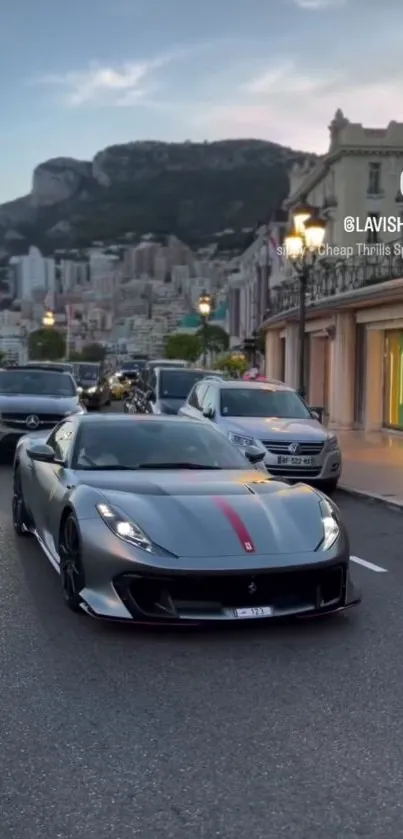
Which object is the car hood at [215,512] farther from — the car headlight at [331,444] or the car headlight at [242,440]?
the car headlight at [331,444]

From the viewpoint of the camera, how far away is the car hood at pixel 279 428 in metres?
13.1

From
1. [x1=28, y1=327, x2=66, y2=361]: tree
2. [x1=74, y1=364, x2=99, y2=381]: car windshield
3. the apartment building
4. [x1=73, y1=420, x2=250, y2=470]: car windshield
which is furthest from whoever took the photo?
[x1=28, y1=327, x2=66, y2=361]: tree

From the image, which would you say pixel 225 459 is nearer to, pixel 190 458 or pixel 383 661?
pixel 190 458

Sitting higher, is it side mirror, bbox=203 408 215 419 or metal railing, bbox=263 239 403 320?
metal railing, bbox=263 239 403 320

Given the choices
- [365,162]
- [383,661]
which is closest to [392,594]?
[383,661]

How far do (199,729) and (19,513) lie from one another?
5146 mm

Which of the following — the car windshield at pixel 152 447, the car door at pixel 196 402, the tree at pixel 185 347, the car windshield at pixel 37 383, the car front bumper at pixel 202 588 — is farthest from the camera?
the tree at pixel 185 347

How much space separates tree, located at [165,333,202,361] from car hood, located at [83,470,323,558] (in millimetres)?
77335

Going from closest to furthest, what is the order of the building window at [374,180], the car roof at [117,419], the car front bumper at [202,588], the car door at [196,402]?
1. the car front bumper at [202,588]
2. the car roof at [117,419]
3. the car door at [196,402]
4. the building window at [374,180]

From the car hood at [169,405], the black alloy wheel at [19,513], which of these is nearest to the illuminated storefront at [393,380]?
the car hood at [169,405]

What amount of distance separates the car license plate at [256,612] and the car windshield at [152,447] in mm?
1769

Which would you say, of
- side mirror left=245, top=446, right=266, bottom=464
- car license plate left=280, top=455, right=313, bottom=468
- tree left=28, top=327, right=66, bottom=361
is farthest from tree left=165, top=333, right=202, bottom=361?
side mirror left=245, top=446, right=266, bottom=464

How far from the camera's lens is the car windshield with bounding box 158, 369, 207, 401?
867 inches

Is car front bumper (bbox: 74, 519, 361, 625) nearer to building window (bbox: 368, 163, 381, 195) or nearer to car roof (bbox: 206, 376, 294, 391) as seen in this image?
car roof (bbox: 206, 376, 294, 391)
